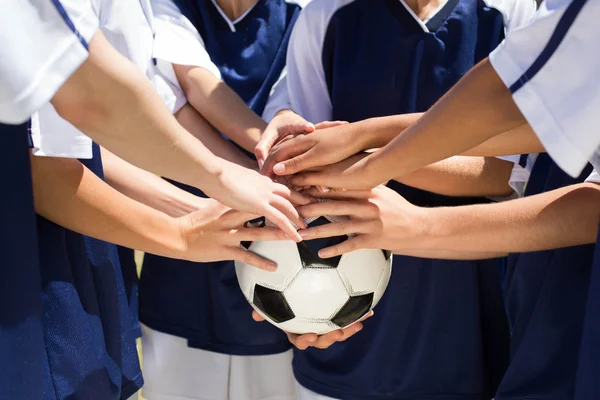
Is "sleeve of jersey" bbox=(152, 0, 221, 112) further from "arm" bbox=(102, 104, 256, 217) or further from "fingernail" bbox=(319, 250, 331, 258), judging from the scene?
"fingernail" bbox=(319, 250, 331, 258)

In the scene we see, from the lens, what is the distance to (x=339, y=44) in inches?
92.1

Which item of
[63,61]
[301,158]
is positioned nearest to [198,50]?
[301,158]

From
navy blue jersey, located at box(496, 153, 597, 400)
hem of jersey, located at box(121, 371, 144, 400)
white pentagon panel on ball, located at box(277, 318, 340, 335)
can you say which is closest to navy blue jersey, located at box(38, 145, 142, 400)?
hem of jersey, located at box(121, 371, 144, 400)

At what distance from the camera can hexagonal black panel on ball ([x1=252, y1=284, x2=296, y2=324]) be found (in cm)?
203

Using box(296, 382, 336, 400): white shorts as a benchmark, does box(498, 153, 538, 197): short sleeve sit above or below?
above

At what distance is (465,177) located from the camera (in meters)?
2.26

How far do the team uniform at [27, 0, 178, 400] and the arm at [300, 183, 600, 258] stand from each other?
534 mm

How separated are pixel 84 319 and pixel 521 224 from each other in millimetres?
1088

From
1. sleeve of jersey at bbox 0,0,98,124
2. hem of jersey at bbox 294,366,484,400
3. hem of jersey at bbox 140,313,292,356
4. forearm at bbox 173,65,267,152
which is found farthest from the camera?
hem of jersey at bbox 140,313,292,356

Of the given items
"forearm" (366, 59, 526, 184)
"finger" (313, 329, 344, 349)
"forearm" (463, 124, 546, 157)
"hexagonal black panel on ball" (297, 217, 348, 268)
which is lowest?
"finger" (313, 329, 344, 349)

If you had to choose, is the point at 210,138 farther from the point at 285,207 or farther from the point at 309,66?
the point at 285,207

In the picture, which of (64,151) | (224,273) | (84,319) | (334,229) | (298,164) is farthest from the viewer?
(224,273)

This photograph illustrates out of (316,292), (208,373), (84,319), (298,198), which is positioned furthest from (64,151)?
(208,373)

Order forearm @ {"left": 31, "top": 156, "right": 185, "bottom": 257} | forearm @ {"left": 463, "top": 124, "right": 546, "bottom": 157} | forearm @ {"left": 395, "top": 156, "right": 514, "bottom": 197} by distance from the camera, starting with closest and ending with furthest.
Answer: forearm @ {"left": 31, "top": 156, "right": 185, "bottom": 257}, forearm @ {"left": 463, "top": 124, "right": 546, "bottom": 157}, forearm @ {"left": 395, "top": 156, "right": 514, "bottom": 197}
